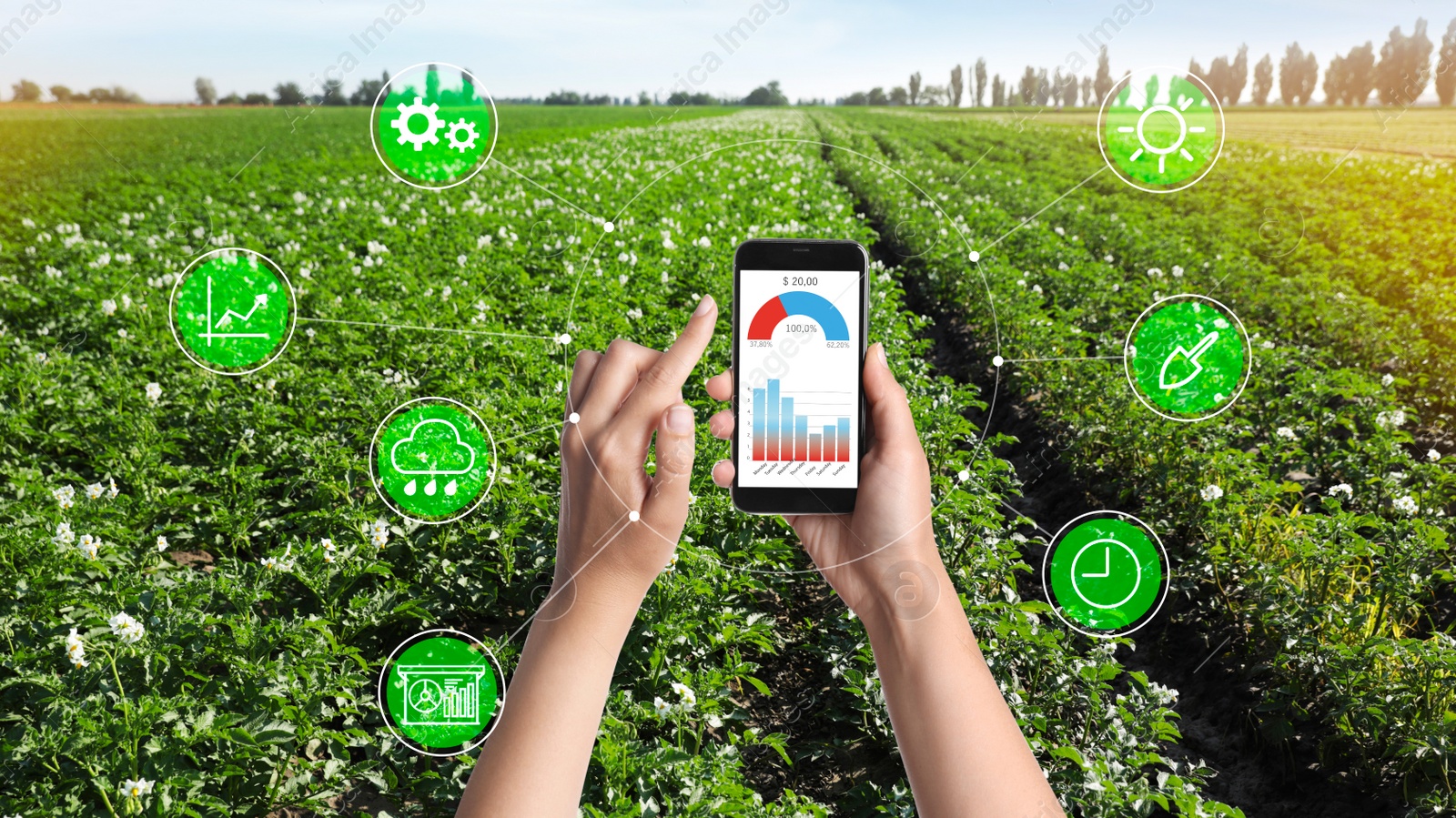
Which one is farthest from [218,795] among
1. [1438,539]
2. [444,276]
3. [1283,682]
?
[444,276]

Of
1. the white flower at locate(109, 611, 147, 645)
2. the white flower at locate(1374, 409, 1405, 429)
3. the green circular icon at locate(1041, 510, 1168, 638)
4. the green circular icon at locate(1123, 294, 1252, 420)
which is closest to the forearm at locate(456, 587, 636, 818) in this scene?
the white flower at locate(109, 611, 147, 645)

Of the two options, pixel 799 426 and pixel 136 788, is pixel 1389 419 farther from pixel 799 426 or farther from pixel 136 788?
pixel 136 788

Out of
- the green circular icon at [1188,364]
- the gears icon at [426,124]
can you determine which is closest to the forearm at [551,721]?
the gears icon at [426,124]

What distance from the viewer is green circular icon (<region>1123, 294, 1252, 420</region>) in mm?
4883

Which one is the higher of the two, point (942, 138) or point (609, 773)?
point (942, 138)

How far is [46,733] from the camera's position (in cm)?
271

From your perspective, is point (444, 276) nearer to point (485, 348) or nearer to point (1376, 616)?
point (485, 348)

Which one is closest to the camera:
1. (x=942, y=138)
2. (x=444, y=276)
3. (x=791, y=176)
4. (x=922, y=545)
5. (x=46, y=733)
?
(x=922, y=545)

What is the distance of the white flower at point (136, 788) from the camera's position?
2627mm

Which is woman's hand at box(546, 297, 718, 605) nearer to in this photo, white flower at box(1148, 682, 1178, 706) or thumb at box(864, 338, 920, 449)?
thumb at box(864, 338, 920, 449)

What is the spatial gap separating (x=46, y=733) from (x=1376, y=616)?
630cm

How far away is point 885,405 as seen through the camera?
1.81 meters

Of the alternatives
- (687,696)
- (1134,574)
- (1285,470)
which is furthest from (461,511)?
(1285,470)

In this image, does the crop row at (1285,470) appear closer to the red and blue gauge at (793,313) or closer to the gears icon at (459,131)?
the red and blue gauge at (793,313)
